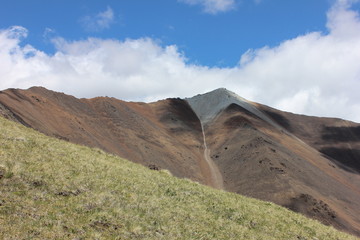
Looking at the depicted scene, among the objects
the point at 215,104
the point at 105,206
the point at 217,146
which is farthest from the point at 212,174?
the point at 215,104

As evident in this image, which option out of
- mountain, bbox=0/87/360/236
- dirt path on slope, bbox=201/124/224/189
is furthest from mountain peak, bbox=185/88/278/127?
dirt path on slope, bbox=201/124/224/189

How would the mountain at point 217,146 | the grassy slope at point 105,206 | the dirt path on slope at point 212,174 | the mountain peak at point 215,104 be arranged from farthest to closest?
the mountain peak at point 215,104, the dirt path on slope at point 212,174, the mountain at point 217,146, the grassy slope at point 105,206

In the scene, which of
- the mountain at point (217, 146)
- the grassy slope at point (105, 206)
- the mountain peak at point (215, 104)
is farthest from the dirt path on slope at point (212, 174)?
the grassy slope at point (105, 206)

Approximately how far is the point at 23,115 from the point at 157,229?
112ft

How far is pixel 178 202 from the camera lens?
17.1 m

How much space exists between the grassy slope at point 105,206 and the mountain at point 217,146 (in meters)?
14.1

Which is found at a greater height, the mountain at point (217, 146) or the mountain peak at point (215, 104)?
the mountain peak at point (215, 104)

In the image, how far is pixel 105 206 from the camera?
13898mm

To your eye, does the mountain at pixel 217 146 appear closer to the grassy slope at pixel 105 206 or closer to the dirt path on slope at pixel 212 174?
the dirt path on slope at pixel 212 174

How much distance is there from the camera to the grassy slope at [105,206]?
11453 millimetres

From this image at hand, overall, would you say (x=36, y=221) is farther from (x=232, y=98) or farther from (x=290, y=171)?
(x=232, y=98)

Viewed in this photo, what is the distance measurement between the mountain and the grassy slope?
46.1 feet

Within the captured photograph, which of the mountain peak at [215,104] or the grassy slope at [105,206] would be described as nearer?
the grassy slope at [105,206]

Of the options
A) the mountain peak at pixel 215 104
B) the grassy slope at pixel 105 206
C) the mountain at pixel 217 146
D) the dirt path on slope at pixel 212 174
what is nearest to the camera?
the grassy slope at pixel 105 206
